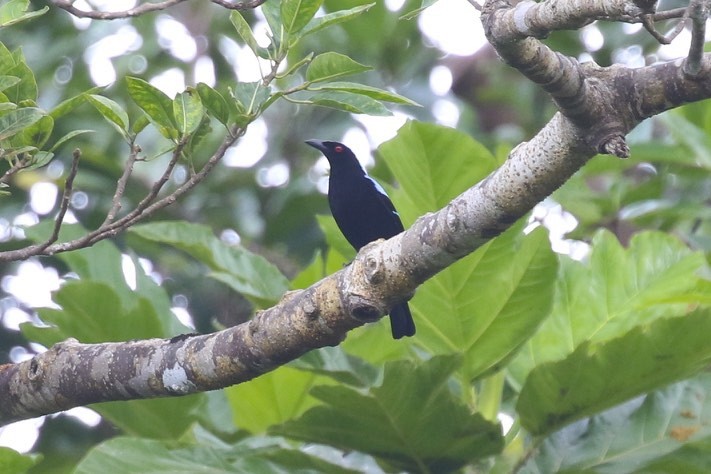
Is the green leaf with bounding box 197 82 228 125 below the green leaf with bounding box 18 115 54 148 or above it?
below

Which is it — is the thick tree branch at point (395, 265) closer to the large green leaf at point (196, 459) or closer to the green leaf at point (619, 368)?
the large green leaf at point (196, 459)

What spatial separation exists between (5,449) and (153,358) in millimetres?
463

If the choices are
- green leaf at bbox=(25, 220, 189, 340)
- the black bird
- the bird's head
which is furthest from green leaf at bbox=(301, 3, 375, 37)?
the bird's head

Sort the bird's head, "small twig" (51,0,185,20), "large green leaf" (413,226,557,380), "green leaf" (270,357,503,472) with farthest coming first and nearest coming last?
1. the bird's head
2. "large green leaf" (413,226,557,380)
3. "green leaf" (270,357,503,472)
4. "small twig" (51,0,185,20)

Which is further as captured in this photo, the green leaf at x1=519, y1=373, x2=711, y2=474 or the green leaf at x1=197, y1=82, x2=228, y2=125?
the green leaf at x1=519, y1=373, x2=711, y2=474

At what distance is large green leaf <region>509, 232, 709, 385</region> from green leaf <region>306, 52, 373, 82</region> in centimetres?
165

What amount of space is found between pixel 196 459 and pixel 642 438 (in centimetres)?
136

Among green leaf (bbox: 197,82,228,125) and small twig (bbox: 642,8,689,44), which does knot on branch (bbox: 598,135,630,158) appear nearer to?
small twig (bbox: 642,8,689,44)

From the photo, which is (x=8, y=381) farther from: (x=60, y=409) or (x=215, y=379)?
(x=215, y=379)

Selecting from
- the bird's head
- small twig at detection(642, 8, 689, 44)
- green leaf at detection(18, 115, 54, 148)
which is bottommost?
small twig at detection(642, 8, 689, 44)

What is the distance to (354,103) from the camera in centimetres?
235

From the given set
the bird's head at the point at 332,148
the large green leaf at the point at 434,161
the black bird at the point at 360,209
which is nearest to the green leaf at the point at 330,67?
the large green leaf at the point at 434,161

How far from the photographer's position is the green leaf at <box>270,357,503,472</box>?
3.03 metres

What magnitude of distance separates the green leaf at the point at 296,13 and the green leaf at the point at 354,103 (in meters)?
0.16
